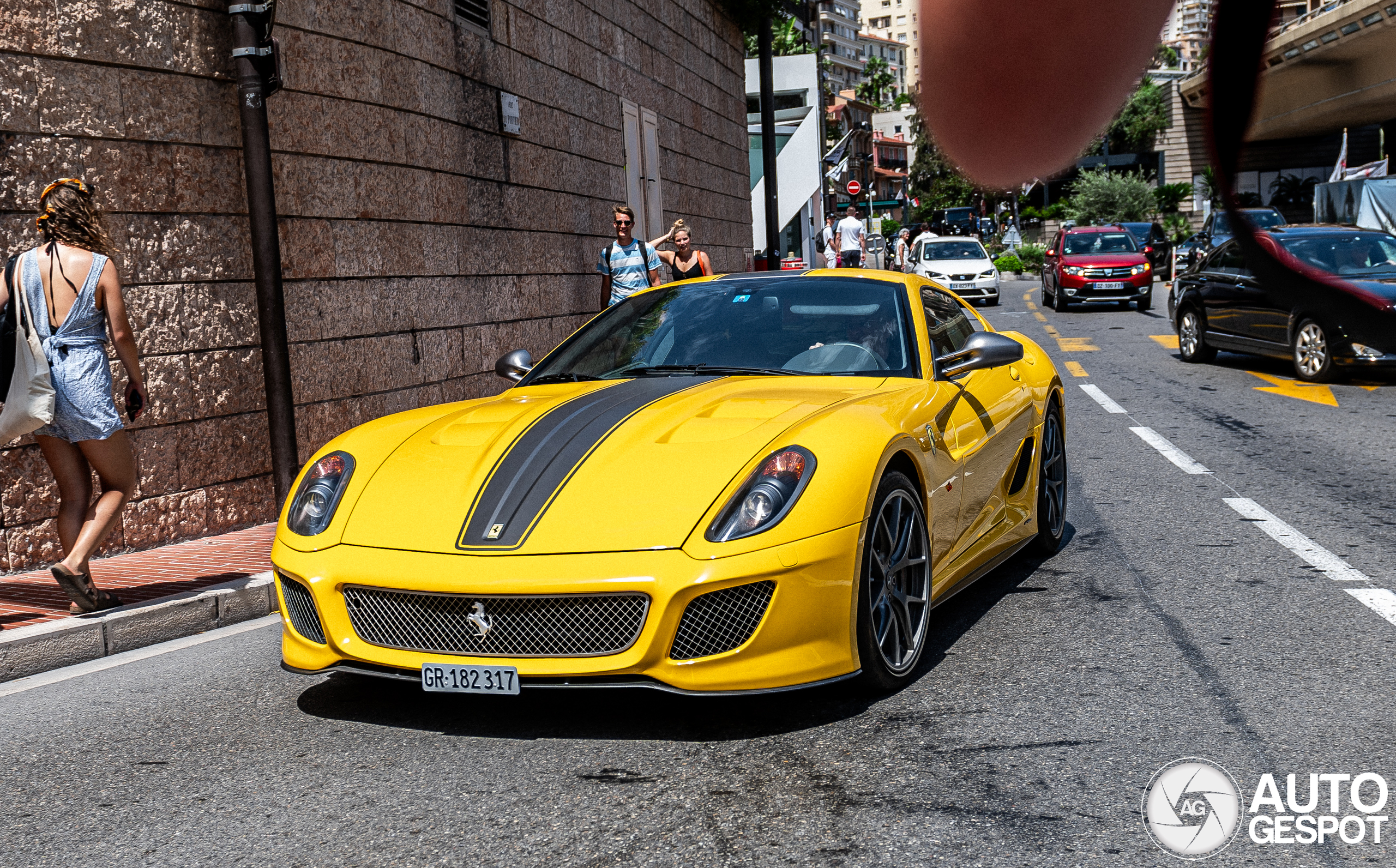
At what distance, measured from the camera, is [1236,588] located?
17.2 ft

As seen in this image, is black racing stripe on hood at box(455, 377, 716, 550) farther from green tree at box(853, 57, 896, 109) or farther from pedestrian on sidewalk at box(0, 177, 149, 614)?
green tree at box(853, 57, 896, 109)

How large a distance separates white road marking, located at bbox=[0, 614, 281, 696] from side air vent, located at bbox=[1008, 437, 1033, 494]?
3.08 meters

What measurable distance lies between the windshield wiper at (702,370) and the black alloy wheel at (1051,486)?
4.83ft

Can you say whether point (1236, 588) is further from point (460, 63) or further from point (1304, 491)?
point (460, 63)

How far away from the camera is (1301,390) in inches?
482

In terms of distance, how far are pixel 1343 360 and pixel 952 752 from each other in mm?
2572

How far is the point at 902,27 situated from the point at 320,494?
3665mm

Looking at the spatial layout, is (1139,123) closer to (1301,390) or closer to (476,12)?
(476,12)

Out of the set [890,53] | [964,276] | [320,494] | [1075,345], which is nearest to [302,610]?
[320,494]

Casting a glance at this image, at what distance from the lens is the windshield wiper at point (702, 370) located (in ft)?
16.3

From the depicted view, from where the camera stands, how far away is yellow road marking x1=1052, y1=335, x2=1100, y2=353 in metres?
17.5

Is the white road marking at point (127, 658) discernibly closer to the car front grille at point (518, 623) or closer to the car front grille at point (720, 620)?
the car front grille at point (518, 623)

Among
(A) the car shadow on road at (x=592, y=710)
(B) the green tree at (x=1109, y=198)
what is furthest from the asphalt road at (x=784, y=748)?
(B) the green tree at (x=1109, y=198)

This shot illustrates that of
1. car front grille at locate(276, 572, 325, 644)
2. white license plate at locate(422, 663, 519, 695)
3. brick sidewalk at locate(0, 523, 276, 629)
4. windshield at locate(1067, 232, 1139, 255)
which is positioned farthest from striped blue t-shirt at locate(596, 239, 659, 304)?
windshield at locate(1067, 232, 1139, 255)
